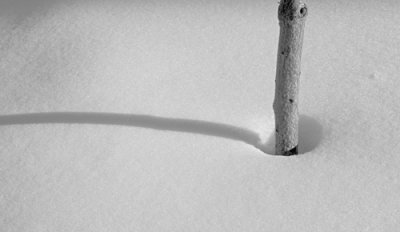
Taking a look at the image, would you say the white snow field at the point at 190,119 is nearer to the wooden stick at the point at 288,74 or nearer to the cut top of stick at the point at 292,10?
the wooden stick at the point at 288,74

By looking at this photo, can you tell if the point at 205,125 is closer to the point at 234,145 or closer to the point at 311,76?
the point at 234,145

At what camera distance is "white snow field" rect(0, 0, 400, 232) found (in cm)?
147

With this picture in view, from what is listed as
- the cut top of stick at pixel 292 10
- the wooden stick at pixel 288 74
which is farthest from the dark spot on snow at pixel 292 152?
the cut top of stick at pixel 292 10

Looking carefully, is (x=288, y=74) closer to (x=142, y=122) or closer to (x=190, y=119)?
(x=190, y=119)

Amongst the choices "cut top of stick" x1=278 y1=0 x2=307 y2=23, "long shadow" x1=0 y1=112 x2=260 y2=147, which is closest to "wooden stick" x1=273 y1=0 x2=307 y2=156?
"cut top of stick" x1=278 y1=0 x2=307 y2=23

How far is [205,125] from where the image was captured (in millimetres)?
1722

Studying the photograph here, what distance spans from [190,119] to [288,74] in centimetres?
37

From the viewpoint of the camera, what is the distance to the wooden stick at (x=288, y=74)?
4.80ft

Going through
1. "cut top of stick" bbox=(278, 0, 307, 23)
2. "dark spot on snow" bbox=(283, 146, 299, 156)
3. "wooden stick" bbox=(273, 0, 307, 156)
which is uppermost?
"cut top of stick" bbox=(278, 0, 307, 23)

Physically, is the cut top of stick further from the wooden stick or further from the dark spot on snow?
the dark spot on snow

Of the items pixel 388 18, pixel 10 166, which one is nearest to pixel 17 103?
pixel 10 166

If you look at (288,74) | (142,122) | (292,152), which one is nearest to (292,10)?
(288,74)

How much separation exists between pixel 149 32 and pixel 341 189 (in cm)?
104

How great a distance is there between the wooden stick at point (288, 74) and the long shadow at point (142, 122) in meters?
0.11
